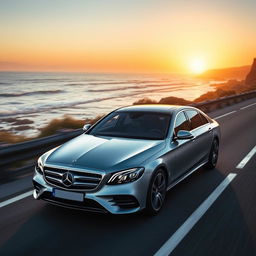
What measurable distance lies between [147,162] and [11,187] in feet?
9.81

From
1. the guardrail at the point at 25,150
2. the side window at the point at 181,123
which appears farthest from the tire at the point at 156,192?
the guardrail at the point at 25,150

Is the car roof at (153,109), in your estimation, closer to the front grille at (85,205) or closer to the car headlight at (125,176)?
the car headlight at (125,176)

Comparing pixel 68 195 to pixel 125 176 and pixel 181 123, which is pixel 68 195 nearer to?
pixel 125 176

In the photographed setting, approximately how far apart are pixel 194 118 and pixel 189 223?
9.67 ft

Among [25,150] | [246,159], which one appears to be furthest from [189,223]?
[246,159]

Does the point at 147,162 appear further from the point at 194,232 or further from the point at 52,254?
the point at 52,254

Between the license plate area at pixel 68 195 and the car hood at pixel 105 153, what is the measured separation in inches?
14.3

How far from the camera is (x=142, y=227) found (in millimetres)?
5199

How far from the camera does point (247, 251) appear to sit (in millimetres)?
4453

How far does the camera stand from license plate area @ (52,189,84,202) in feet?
16.6

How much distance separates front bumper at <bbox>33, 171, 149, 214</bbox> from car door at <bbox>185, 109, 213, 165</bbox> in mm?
2243

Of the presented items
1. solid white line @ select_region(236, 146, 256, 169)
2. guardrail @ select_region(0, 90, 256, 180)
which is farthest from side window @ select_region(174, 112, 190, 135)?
guardrail @ select_region(0, 90, 256, 180)

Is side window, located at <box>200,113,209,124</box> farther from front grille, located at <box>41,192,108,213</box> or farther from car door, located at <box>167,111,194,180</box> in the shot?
front grille, located at <box>41,192,108,213</box>

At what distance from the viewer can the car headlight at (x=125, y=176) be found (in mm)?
5078
